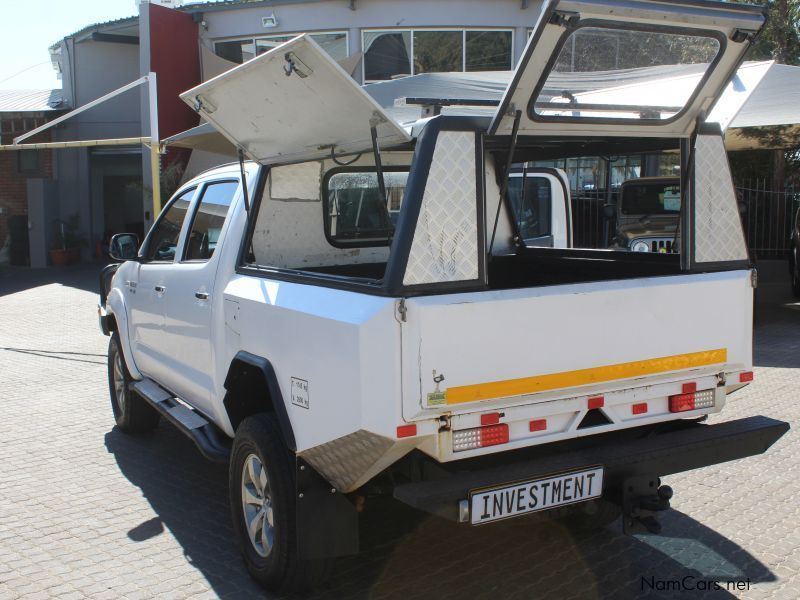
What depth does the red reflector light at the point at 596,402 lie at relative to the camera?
358cm

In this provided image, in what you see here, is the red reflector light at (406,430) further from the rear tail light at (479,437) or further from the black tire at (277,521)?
the black tire at (277,521)

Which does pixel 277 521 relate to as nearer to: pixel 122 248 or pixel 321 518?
pixel 321 518

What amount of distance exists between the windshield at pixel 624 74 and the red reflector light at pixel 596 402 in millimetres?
1173

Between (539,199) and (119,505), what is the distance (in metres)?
5.69

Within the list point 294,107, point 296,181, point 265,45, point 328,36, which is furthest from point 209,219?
point 265,45

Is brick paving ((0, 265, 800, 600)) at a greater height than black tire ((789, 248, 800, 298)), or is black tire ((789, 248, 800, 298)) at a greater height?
black tire ((789, 248, 800, 298))

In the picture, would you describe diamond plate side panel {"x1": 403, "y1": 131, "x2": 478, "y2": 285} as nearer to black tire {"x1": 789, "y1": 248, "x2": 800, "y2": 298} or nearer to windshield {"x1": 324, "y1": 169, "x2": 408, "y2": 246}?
windshield {"x1": 324, "y1": 169, "x2": 408, "y2": 246}

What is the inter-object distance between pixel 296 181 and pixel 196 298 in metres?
0.86

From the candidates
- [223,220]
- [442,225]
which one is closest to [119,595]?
[223,220]

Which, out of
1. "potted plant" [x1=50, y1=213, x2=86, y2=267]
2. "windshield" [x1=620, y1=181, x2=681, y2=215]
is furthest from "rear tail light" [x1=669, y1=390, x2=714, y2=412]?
"potted plant" [x1=50, y1=213, x2=86, y2=267]

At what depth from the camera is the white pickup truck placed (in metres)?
3.22

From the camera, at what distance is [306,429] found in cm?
355

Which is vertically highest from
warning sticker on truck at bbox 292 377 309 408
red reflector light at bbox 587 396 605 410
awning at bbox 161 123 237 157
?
awning at bbox 161 123 237 157

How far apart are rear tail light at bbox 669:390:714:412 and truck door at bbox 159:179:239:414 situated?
92.7 inches
